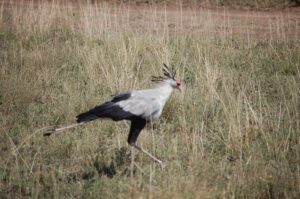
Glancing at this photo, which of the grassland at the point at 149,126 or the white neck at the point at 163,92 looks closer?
the grassland at the point at 149,126

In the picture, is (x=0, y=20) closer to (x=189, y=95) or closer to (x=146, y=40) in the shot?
(x=146, y=40)

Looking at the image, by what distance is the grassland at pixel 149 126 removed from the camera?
3.12 metres

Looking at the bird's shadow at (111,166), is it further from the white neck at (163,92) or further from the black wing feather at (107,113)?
the white neck at (163,92)

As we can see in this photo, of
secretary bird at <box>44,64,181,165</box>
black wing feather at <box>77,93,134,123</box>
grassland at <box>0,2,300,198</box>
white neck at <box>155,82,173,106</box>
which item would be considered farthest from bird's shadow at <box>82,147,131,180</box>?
white neck at <box>155,82,173,106</box>

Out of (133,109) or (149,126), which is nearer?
(133,109)

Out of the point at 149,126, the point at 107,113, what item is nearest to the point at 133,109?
the point at 107,113

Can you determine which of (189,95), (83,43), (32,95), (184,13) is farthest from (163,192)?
(184,13)

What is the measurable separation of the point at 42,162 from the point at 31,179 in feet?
1.18

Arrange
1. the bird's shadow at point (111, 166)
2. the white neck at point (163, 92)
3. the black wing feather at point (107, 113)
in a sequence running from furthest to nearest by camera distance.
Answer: the bird's shadow at point (111, 166) → the white neck at point (163, 92) → the black wing feather at point (107, 113)

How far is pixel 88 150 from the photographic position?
3.79m

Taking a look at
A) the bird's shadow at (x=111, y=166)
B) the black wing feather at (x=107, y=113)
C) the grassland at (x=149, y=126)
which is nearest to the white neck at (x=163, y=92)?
the black wing feather at (x=107, y=113)

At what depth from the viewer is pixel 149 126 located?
455cm

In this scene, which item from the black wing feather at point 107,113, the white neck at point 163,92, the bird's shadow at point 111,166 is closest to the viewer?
the black wing feather at point 107,113

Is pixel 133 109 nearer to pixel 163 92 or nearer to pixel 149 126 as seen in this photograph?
pixel 163 92
